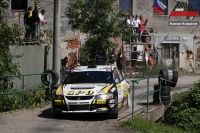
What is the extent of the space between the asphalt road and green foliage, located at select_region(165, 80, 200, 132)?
1.27 metres

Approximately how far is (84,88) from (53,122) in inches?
54.0

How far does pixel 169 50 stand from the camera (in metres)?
34.8

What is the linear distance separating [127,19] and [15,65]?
1076cm

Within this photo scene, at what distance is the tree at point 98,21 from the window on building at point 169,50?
9.45 m

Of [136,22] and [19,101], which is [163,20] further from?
[19,101]

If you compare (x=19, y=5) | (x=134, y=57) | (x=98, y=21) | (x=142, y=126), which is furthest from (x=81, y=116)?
(x=19, y=5)

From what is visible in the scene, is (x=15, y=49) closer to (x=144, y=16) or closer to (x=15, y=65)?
(x=15, y=65)

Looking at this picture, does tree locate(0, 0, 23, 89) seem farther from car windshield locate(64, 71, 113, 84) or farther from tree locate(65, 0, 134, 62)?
tree locate(65, 0, 134, 62)

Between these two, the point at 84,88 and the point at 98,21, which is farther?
the point at 98,21

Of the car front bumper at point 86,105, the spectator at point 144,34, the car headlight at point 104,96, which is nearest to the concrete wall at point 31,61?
the car front bumper at point 86,105

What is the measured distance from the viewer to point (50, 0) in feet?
107

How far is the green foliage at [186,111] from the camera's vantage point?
16859 mm

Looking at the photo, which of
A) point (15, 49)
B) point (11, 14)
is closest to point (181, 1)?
point (11, 14)

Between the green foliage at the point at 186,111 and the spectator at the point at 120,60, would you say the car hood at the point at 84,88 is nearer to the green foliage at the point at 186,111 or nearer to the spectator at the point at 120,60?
the green foliage at the point at 186,111
